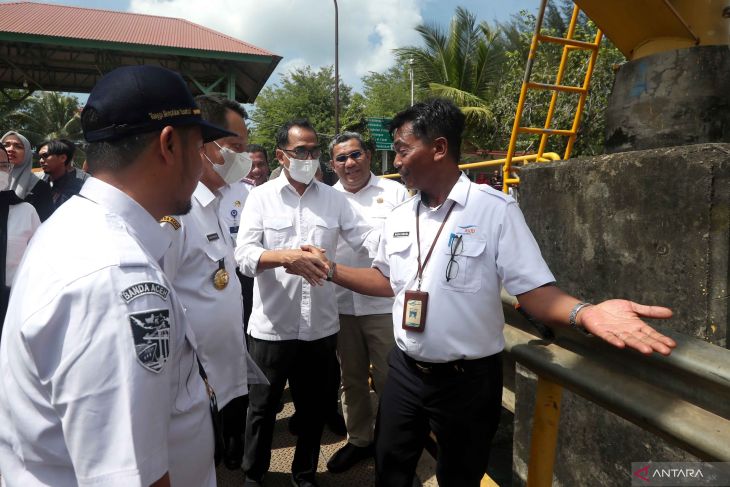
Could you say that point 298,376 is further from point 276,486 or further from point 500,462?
point 500,462

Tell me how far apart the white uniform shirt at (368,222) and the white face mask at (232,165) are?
2.88 feet

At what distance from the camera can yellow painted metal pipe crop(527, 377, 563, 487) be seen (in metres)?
1.63

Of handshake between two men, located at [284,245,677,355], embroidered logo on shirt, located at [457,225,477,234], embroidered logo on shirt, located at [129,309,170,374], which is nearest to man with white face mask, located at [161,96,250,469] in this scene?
handshake between two men, located at [284,245,677,355]

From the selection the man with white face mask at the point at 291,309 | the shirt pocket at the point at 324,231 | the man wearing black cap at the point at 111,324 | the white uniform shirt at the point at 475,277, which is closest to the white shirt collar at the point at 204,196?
the man with white face mask at the point at 291,309

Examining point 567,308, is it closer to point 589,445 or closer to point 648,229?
point 648,229

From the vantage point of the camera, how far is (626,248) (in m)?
1.89

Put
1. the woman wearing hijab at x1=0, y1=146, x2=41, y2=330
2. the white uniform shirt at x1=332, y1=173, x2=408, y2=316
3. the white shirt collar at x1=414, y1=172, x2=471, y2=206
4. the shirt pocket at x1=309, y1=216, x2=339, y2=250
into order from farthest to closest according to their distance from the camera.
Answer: the white uniform shirt at x1=332, y1=173, x2=408, y2=316 → the shirt pocket at x1=309, y1=216, x2=339, y2=250 → the woman wearing hijab at x1=0, y1=146, x2=41, y2=330 → the white shirt collar at x1=414, y1=172, x2=471, y2=206

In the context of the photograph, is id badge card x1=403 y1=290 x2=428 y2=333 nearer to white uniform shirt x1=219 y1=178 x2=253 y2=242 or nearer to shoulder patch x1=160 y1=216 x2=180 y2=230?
shoulder patch x1=160 y1=216 x2=180 y2=230

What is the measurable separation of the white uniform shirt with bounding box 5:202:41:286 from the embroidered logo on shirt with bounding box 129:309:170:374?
2515mm

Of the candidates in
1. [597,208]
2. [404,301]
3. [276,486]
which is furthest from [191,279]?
[597,208]

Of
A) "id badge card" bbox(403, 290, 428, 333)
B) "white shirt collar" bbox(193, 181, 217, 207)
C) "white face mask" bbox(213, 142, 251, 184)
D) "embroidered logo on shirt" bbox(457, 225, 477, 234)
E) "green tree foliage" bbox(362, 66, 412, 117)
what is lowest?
"id badge card" bbox(403, 290, 428, 333)

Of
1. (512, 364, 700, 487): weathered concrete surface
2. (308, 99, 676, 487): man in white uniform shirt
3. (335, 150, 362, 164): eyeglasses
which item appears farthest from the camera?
(335, 150, 362, 164): eyeglasses

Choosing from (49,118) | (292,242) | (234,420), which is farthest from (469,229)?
(49,118)

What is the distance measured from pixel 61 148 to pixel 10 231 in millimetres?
2524
